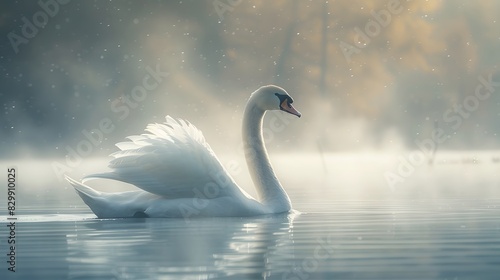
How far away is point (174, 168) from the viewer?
14.2 metres

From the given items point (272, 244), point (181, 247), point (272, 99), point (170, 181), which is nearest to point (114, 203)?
point (170, 181)

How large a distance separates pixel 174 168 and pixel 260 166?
2.03m

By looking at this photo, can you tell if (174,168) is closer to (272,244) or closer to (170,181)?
(170,181)

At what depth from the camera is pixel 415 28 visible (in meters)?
132

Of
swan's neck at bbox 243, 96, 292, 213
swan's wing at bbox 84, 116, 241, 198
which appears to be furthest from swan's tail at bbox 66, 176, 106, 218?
swan's neck at bbox 243, 96, 292, 213

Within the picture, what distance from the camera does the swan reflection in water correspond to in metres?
9.41

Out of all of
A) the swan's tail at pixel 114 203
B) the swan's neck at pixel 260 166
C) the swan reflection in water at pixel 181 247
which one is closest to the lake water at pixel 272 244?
the swan reflection in water at pixel 181 247

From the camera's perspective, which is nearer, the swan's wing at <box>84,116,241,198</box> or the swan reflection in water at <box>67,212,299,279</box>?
the swan reflection in water at <box>67,212,299,279</box>

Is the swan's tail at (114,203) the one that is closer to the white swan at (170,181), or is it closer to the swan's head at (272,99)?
the white swan at (170,181)

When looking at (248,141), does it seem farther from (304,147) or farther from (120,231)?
(304,147)

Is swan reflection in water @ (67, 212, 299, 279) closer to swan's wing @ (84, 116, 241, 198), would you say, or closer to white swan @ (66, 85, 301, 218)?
white swan @ (66, 85, 301, 218)

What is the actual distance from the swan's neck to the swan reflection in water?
0.54 meters

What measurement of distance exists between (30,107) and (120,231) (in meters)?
109

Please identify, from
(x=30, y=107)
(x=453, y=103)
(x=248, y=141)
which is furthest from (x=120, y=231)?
(x=453, y=103)
